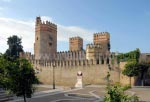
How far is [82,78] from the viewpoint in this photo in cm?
4106

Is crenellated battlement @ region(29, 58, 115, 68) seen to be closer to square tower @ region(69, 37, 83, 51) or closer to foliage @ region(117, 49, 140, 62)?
foliage @ region(117, 49, 140, 62)

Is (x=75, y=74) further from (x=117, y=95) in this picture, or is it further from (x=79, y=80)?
(x=117, y=95)

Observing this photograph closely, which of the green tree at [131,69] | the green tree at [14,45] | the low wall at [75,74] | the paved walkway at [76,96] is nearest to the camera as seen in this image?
the paved walkway at [76,96]

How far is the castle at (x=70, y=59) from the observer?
130 ft

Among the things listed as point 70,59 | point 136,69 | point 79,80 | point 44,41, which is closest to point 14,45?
point 44,41

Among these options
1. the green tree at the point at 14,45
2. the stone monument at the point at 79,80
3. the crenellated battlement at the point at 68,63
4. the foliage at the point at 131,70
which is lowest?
the stone monument at the point at 79,80

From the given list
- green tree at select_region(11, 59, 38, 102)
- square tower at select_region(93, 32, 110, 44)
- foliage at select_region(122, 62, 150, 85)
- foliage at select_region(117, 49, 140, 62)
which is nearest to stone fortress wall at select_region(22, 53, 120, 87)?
foliage at select_region(117, 49, 140, 62)

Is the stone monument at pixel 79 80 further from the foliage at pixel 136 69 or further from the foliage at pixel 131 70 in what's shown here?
the foliage at pixel 131 70

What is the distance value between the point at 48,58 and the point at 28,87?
3589cm

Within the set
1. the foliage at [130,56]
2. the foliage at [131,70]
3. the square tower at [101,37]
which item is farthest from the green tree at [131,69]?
the square tower at [101,37]

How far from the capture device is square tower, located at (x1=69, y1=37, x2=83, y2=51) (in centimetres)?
5975

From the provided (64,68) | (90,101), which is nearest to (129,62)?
(64,68)

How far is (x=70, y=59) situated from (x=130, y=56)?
13.3 m

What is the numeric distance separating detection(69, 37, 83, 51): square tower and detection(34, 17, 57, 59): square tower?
588cm
